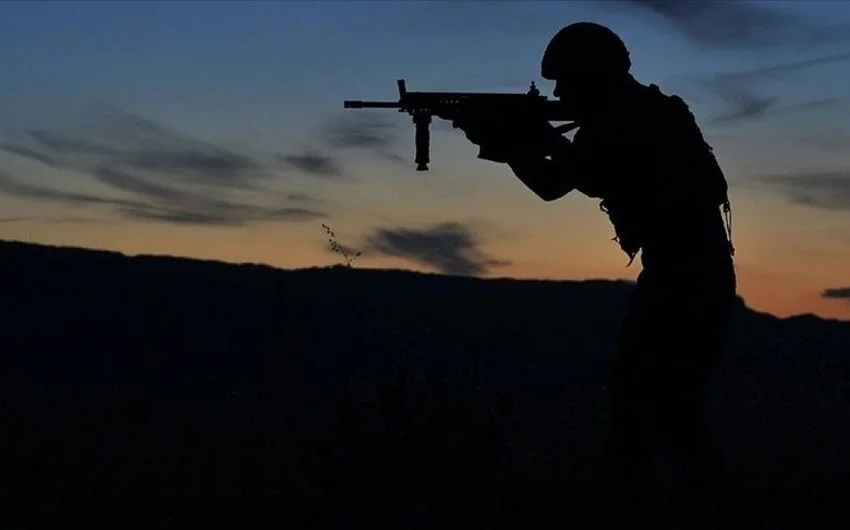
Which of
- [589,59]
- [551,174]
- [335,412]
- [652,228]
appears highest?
[589,59]

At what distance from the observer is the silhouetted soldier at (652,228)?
5.11 metres

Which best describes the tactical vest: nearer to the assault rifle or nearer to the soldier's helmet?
the soldier's helmet

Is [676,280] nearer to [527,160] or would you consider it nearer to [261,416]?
[527,160]

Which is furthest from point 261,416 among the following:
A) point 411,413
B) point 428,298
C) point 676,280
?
point 428,298

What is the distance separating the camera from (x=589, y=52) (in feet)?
17.3

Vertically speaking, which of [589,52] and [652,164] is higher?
[589,52]

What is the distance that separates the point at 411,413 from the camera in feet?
20.9

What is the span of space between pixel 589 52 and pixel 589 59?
0.10ft

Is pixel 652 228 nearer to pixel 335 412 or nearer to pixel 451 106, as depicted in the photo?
pixel 451 106

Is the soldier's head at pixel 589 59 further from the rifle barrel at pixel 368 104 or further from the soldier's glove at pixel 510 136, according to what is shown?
the rifle barrel at pixel 368 104

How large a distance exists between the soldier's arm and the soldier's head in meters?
0.28

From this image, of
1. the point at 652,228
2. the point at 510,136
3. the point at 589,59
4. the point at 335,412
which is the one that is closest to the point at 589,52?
the point at 589,59

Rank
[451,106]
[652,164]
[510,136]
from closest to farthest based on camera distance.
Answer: [652,164], [510,136], [451,106]

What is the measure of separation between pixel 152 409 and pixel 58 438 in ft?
4.31
